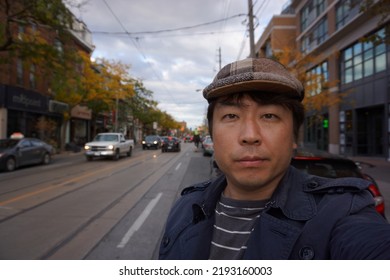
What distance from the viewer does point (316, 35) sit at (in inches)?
1147

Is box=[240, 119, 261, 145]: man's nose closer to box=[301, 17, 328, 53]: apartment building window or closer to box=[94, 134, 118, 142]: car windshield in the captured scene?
box=[94, 134, 118, 142]: car windshield

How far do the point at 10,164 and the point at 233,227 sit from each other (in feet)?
49.0

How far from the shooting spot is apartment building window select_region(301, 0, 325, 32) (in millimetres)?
28297

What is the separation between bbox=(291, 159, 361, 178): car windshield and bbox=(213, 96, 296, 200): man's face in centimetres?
296

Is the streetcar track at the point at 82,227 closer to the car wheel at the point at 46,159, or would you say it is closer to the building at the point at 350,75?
the car wheel at the point at 46,159

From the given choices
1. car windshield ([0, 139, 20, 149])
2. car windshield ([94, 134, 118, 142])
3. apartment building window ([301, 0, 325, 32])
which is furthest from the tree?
apartment building window ([301, 0, 325, 32])

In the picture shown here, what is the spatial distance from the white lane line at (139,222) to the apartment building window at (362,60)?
17.1 meters

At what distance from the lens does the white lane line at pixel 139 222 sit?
4.66 meters

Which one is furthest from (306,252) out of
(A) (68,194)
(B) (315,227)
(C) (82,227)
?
(A) (68,194)

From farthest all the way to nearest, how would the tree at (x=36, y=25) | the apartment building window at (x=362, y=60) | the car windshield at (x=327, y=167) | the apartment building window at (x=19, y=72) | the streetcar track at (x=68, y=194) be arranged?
the apartment building window at (x=19, y=72) < the apartment building window at (x=362, y=60) < the tree at (x=36, y=25) < the streetcar track at (x=68, y=194) < the car windshield at (x=327, y=167)

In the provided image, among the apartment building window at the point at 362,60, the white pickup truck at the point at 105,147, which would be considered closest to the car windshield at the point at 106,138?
the white pickup truck at the point at 105,147

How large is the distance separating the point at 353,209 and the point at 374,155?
23168 millimetres

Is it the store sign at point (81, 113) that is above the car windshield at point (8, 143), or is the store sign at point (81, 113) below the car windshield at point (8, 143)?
above
